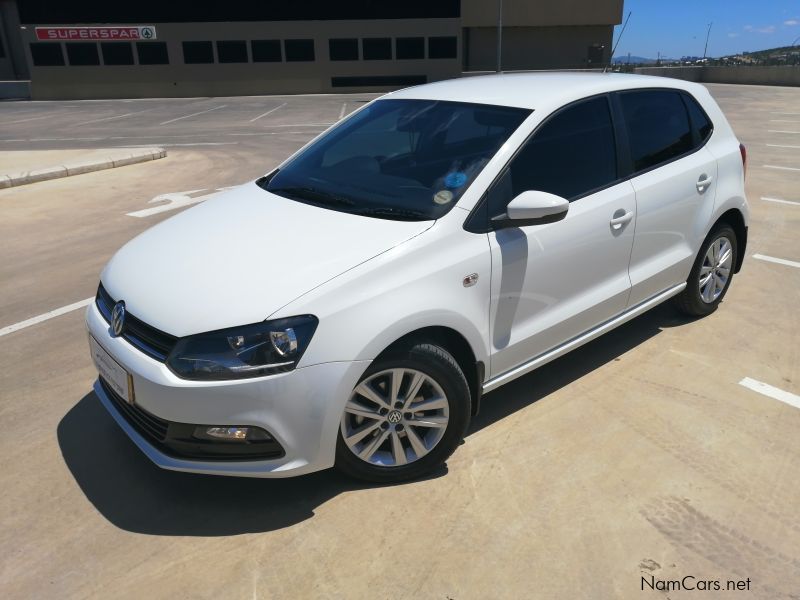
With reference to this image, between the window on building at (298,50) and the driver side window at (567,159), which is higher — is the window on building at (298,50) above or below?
below

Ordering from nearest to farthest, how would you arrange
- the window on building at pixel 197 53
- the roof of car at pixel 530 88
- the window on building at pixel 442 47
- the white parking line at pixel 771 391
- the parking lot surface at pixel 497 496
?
the parking lot surface at pixel 497 496, the roof of car at pixel 530 88, the white parking line at pixel 771 391, the window on building at pixel 197 53, the window on building at pixel 442 47

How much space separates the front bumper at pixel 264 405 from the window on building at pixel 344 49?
3712cm

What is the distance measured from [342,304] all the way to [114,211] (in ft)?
22.5

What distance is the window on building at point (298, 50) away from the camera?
119 ft

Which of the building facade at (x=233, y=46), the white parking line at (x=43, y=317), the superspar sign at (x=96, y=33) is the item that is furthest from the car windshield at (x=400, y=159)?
the superspar sign at (x=96, y=33)

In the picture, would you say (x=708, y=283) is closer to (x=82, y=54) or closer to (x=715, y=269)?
(x=715, y=269)

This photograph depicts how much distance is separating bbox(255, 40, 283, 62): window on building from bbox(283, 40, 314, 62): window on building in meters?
0.46

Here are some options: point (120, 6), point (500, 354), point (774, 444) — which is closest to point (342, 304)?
point (500, 354)

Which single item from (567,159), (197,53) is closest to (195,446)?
(567,159)

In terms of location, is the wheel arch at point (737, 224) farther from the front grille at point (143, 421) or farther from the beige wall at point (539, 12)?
the beige wall at point (539, 12)

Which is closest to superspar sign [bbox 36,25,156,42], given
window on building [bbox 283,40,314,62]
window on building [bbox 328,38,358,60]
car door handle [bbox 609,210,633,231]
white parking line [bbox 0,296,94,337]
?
window on building [bbox 283,40,314,62]

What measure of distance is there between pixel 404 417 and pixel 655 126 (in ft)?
8.46

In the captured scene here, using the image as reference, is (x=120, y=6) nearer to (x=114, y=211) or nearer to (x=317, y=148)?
(x=114, y=211)

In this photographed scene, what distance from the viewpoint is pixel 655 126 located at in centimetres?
405
